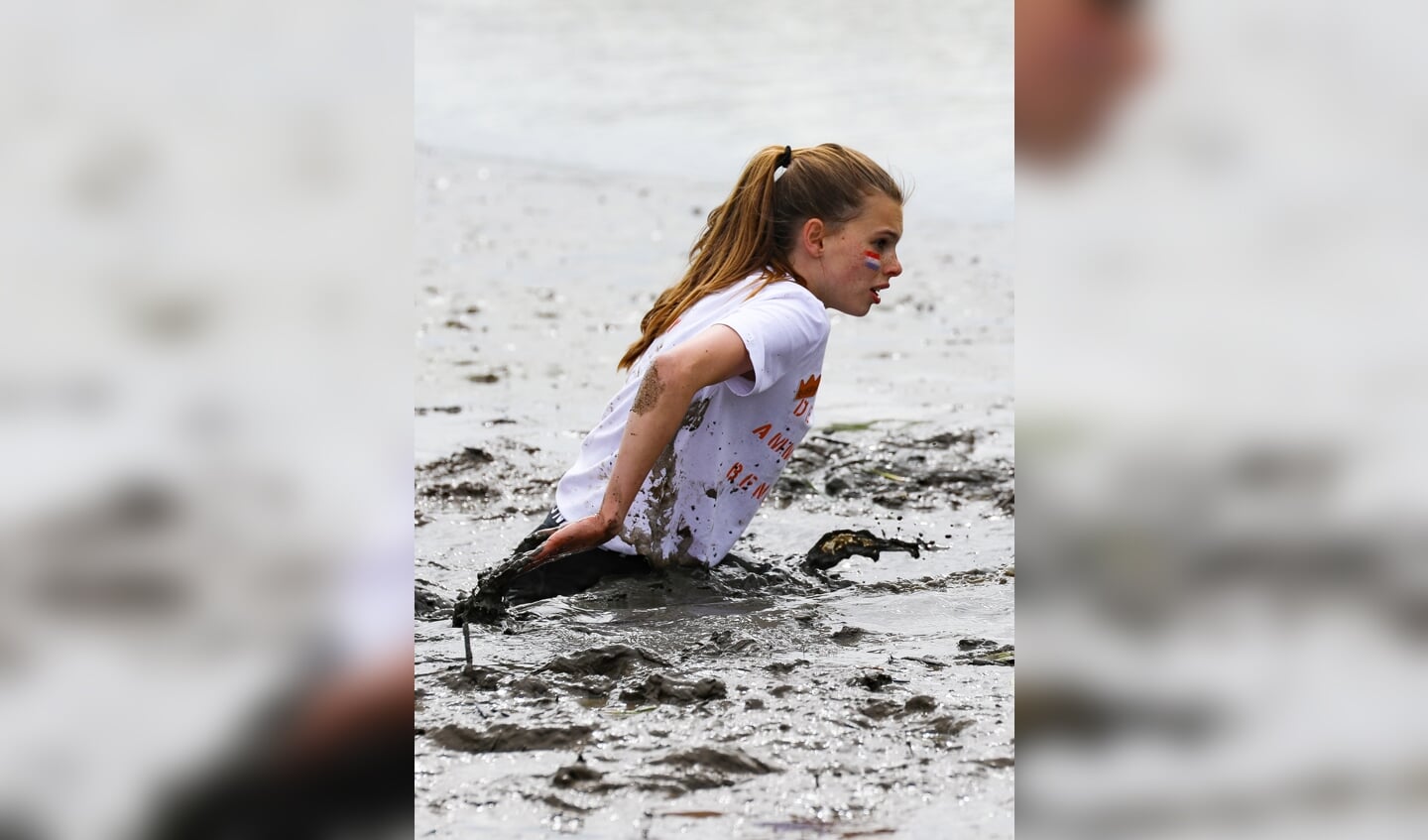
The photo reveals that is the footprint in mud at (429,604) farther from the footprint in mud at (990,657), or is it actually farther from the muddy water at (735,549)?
the footprint in mud at (990,657)

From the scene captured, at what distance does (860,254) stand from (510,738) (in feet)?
4.94

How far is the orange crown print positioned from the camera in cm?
341

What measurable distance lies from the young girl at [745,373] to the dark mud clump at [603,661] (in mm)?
435
